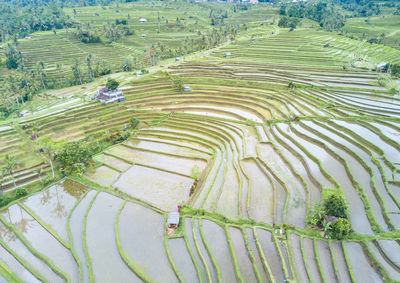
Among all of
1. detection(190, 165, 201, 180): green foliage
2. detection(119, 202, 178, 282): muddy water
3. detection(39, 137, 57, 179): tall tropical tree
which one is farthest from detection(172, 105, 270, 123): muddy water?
detection(119, 202, 178, 282): muddy water

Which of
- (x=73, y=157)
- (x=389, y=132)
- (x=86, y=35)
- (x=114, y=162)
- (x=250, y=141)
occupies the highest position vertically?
(x=86, y=35)

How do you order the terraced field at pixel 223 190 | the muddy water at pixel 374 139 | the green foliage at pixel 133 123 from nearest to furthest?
the terraced field at pixel 223 190 → the muddy water at pixel 374 139 → the green foliage at pixel 133 123

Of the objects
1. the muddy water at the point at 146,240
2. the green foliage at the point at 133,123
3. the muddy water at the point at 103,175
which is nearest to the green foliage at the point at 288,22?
the green foliage at the point at 133,123

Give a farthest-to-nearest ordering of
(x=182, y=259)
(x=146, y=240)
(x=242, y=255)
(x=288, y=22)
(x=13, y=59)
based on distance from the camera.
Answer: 1. (x=288, y=22)
2. (x=13, y=59)
3. (x=146, y=240)
4. (x=182, y=259)
5. (x=242, y=255)

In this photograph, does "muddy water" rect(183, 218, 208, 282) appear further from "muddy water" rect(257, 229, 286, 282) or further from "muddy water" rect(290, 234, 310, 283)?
"muddy water" rect(290, 234, 310, 283)

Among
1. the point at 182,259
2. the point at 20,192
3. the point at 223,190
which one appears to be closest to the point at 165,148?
the point at 223,190

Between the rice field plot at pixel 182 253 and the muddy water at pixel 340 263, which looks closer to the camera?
the muddy water at pixel 340 263

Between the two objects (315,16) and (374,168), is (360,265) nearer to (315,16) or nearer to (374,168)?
(374,168)

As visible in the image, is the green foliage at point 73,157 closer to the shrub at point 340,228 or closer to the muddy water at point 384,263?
the shrub at point 340,228
